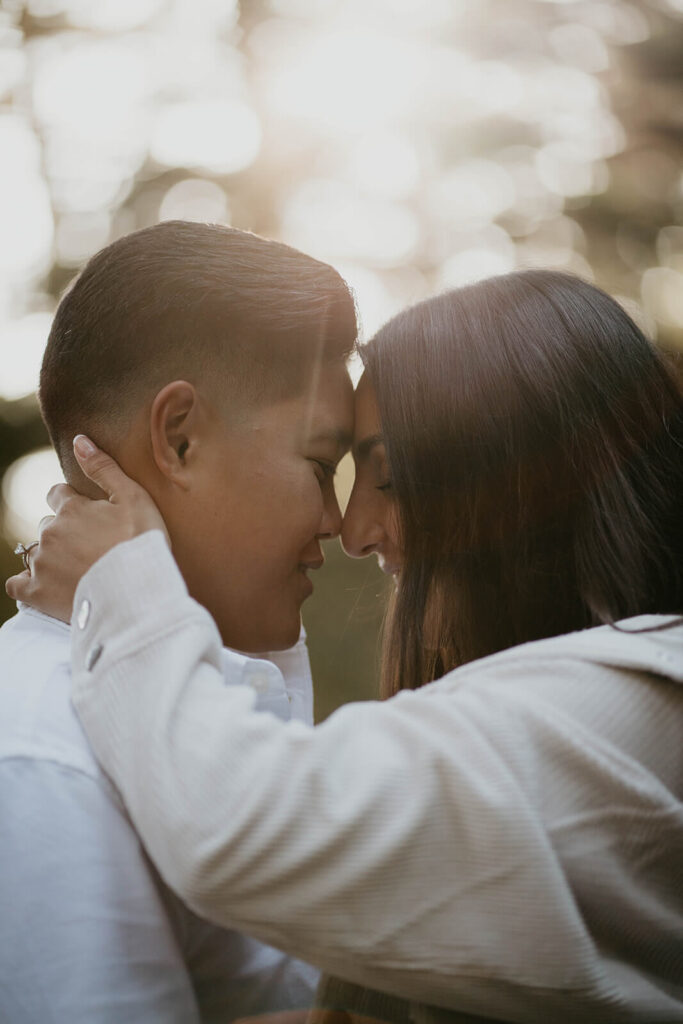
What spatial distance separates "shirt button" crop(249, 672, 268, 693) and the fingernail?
2.00 ft

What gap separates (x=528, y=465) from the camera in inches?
90.5

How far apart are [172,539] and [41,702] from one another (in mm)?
577

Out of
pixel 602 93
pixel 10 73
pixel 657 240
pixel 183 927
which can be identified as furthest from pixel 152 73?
pixel 183 927

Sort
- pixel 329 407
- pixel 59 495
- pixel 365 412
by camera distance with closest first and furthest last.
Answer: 1. pixel 59 495
2. pixel 329 407
3. pixel 365 412

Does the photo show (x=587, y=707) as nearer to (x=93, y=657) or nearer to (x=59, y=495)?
(x=93, y=657)

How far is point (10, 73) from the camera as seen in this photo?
10.6m

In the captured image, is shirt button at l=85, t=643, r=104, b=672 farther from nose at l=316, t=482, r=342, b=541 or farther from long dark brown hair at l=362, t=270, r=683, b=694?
long dark brown hair at l=362, t=270, r=683, b=694

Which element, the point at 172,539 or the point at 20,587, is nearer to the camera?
the point at 20,587

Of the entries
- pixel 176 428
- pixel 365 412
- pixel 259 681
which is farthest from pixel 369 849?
pixel 365 412

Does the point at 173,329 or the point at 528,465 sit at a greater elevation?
the point at 173,329

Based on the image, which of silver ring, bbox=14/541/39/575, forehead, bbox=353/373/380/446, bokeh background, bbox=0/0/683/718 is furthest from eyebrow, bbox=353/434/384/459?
bokeh background, bbox=0/0/683/718

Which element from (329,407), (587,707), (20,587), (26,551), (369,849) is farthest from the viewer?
(329,407)

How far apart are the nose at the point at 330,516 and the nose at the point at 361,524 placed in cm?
10

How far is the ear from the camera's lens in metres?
→ 2.19
